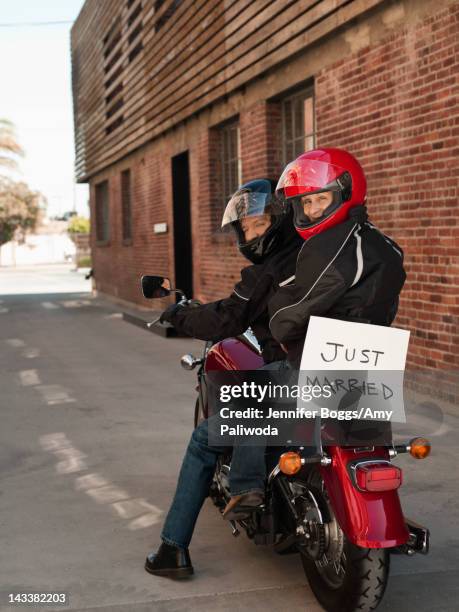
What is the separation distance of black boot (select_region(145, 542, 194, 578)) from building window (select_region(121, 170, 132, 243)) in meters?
18.1

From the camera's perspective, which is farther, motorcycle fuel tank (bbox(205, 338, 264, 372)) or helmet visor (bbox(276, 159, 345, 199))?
motorcycle fuel tank (bbox(205, 338, 264, 372))

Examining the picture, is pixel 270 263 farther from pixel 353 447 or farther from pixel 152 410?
pixel 152 410

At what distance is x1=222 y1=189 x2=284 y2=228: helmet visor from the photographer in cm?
383

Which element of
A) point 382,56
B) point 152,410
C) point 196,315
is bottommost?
point 152,410

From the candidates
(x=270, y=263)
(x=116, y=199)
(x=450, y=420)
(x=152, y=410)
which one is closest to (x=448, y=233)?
(x=450, y=420)

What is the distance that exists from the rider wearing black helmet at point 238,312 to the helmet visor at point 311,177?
0.38 meters

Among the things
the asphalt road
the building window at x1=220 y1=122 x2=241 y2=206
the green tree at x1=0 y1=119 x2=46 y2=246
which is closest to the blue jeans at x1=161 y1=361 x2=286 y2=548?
the asphalt road

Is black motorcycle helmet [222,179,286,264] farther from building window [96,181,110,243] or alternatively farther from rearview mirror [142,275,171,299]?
building window [96,181,110,243]

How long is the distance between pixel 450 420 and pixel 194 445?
11.8ft

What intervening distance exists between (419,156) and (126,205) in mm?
14677

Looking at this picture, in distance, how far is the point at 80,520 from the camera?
15.8 feet

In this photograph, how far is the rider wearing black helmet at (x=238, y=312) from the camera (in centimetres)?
378

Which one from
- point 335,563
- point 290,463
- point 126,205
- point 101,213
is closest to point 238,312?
point 290,463

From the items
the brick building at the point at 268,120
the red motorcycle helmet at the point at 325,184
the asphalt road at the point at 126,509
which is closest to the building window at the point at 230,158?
the brick building at the point at 268,120
